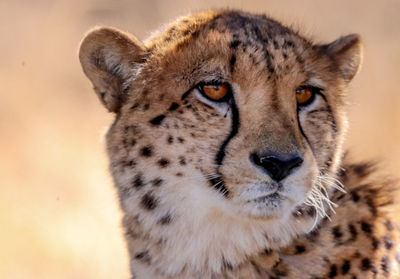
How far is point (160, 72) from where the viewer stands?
2.89 m

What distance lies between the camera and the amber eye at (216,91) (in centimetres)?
274

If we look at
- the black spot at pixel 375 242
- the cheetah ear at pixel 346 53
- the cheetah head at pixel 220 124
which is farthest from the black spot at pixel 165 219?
the cheetah ear at pixel 346 53

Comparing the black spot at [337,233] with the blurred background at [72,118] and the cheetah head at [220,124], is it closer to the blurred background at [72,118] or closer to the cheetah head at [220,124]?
the cheetah head at [220,124]

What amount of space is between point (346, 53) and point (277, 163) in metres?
0.82

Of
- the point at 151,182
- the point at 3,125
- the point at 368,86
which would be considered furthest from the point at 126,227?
the point at 368,86

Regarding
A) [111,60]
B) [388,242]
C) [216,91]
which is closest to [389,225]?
[388,242]

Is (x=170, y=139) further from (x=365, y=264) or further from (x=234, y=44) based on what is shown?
(x=365, y=264)

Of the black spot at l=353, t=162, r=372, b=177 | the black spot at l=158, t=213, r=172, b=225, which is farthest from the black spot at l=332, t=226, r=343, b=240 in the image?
the black spot at l=158, t=213, r=172, b=225

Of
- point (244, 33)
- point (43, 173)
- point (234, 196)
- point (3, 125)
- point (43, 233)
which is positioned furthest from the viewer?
point (3, 125)

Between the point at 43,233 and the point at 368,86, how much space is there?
116 inches

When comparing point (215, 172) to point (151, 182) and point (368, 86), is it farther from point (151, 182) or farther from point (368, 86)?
point (368, 86)

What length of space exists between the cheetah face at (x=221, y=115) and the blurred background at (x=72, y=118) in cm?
50

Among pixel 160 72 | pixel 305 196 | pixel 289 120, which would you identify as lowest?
pixel 305 196

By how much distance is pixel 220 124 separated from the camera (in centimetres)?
271
